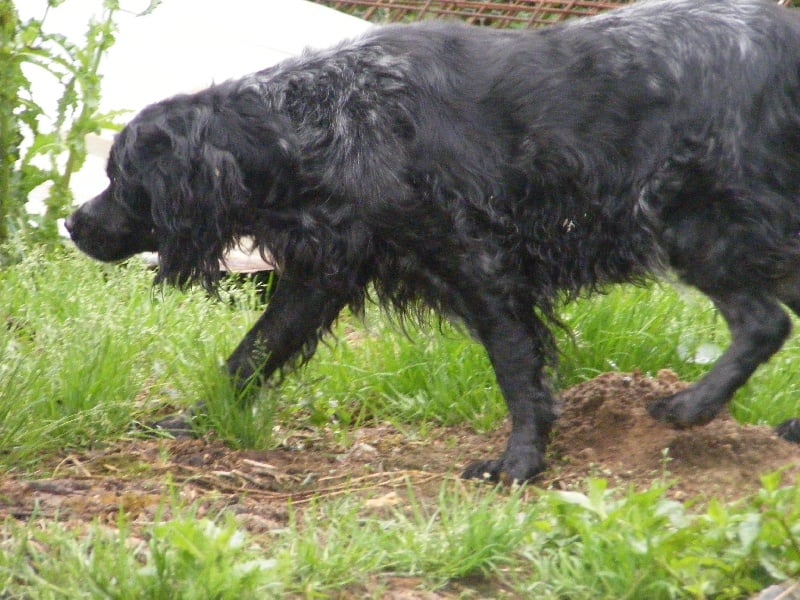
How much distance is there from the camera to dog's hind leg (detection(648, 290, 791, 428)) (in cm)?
382

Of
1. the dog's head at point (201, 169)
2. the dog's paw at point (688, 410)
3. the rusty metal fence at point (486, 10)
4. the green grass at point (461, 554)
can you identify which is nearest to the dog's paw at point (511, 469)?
the dog's paw at point (688, 410)

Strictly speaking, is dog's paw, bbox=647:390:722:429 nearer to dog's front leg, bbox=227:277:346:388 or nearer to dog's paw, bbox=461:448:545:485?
dog's paw, bbox=461:448:545:485

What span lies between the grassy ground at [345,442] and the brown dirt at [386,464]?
8 centimetres

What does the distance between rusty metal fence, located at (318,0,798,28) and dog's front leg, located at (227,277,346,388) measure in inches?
154

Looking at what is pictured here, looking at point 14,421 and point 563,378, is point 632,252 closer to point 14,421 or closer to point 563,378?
point 563,378

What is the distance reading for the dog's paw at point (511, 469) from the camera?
3789 mm

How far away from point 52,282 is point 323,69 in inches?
72.6

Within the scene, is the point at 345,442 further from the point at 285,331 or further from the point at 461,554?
→ the point at 461,554

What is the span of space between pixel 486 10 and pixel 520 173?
547 cm

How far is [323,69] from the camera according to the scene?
3.97 meters

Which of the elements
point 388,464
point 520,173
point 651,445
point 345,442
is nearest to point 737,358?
point 651,445

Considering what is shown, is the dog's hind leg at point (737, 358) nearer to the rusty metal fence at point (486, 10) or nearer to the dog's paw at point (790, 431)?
the dog's paw at point (790, 431)

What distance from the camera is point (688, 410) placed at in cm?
382

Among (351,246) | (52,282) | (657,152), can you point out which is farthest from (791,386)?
(52,282)
